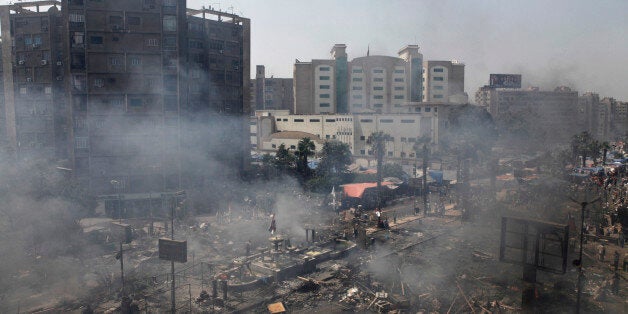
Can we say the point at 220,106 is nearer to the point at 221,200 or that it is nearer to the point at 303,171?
the point at 303,171

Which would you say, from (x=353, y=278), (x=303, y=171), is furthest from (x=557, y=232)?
(x=303, y=171)

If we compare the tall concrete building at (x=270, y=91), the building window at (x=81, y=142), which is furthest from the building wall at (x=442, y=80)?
the building window at (x=81, y=142)

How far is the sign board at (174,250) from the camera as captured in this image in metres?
12.9

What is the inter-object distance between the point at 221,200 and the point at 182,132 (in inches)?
285

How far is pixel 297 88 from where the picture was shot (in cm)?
7019

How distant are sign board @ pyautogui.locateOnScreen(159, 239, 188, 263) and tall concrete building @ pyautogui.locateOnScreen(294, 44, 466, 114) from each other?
57980 millimetres

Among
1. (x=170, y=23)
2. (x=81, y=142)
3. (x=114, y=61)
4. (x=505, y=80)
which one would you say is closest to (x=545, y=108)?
(x=505, y=80)

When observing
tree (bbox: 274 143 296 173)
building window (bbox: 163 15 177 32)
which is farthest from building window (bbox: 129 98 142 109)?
tree (bbox: 274 143 296 173)

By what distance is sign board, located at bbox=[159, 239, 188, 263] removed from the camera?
1292 cm

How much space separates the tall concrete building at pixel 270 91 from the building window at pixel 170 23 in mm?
50935

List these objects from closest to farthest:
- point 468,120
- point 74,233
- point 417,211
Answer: point 74,233 < point 417,211 < point 468,120

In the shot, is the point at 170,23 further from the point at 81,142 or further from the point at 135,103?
the point at 81,142

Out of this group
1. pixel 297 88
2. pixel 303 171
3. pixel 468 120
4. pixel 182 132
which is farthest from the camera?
pixel 297 88

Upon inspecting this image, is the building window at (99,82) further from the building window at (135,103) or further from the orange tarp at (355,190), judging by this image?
the orange tarp at (355,190)
